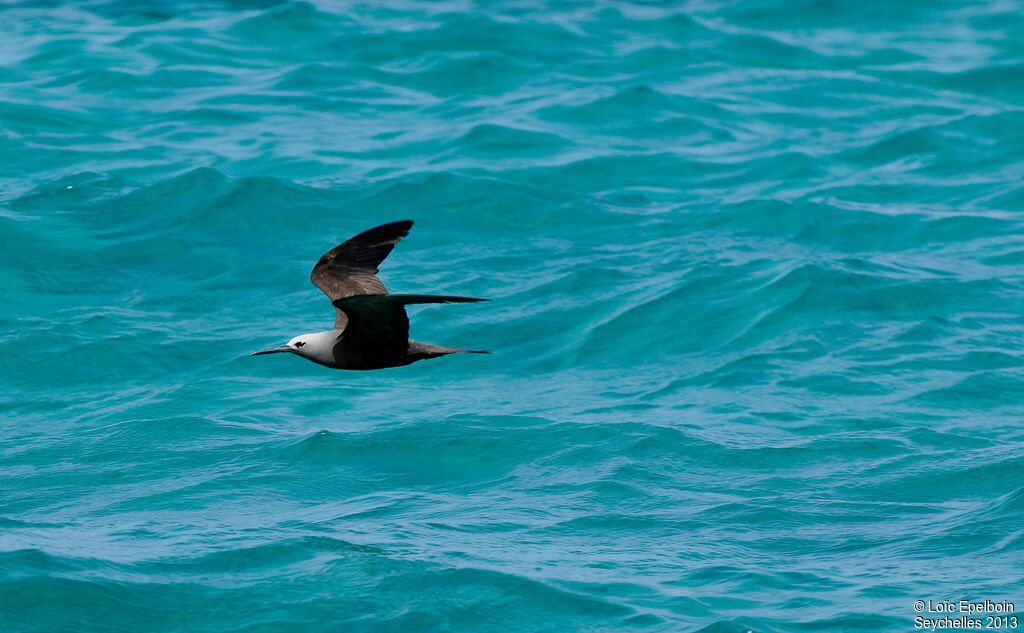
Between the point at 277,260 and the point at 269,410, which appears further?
the point at 277,260

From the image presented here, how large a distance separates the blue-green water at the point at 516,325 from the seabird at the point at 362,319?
2305 millimetres

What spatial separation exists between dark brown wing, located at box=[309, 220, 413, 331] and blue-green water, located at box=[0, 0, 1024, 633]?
99.9 inches

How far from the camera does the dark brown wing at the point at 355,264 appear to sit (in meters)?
9.70

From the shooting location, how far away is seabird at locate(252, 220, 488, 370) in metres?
9.07

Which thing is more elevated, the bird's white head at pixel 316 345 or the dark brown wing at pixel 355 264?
the dark brown wing at pixel 355 264

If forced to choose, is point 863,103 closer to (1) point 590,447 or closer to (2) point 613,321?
(2) point 613,321

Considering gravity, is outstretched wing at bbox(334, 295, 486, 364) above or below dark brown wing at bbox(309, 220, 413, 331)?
below

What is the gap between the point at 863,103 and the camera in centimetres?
2098

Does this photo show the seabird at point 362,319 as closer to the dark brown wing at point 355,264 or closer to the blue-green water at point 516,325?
the dark brown wing at point 355,264

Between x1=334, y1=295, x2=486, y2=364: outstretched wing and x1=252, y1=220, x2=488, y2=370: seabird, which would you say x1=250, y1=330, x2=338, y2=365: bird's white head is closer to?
x1=252, y1=220, x2=488, y2=370: seabird

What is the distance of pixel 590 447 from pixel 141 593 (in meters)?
4.26

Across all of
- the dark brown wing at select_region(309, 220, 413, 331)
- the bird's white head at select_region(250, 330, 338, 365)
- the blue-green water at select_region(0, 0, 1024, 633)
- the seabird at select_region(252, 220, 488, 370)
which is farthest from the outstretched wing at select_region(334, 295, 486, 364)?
the blue-green water at select_region(0, 0, 1024, 633)

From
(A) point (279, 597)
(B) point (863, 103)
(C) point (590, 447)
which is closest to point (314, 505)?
(A) point (279, 597)

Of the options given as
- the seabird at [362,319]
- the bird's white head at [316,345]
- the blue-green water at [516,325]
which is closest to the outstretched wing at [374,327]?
the seabird at [362,319]
